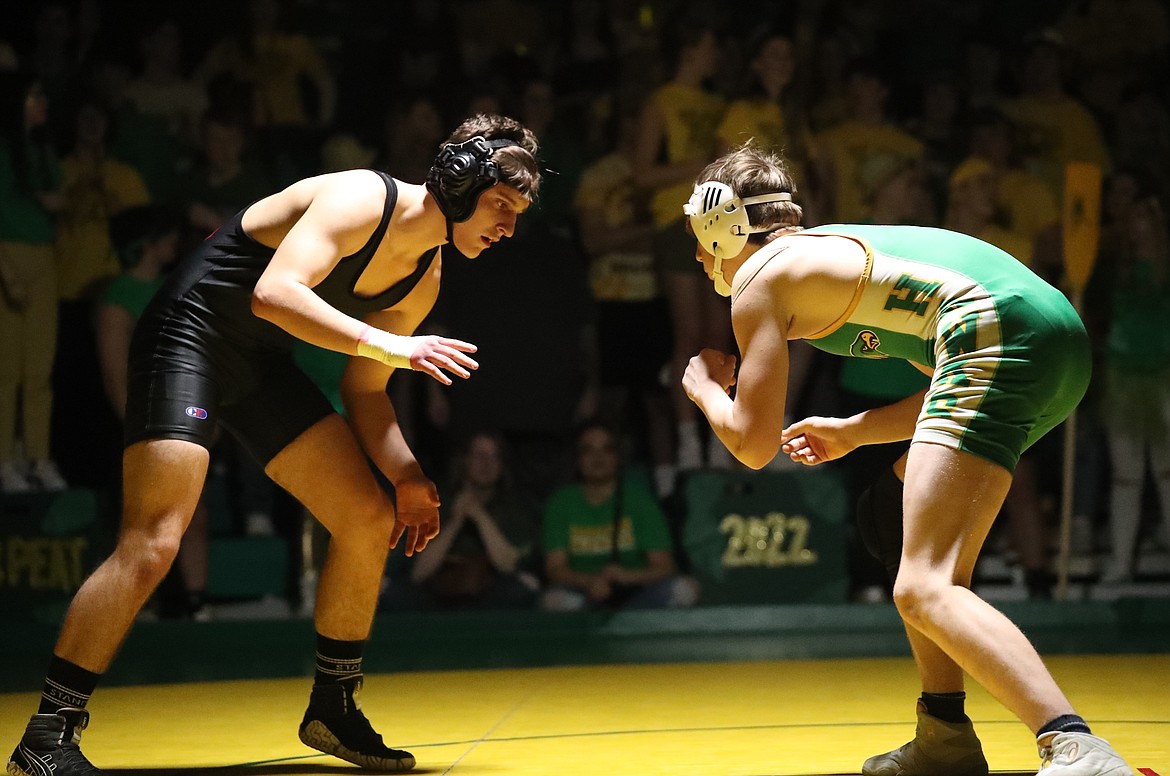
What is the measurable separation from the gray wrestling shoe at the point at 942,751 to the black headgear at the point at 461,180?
147 cm

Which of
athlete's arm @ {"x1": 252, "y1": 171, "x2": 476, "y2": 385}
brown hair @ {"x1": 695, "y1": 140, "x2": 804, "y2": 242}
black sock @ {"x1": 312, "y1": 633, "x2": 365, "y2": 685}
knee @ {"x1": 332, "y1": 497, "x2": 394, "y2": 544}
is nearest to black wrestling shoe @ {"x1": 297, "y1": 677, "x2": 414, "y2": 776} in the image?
black sock @ {"x1": 312, "y1": 633, "x2": 365, "y2": 685}

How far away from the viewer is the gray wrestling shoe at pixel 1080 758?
2568 millimetres

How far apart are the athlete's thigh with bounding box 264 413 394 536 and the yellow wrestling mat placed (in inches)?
23.3

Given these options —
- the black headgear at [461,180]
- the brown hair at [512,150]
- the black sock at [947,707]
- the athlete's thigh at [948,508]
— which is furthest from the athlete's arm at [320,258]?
the black sock at [947,707]

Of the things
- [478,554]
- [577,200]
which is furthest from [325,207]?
[577,200]

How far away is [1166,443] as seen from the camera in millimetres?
6699

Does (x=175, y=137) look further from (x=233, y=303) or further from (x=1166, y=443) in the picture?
(x=1166, y=443)

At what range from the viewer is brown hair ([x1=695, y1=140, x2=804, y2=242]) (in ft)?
10.5

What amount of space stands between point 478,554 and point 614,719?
2102 mm

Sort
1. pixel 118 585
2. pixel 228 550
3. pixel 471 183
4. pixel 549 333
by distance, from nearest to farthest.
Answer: pixel 118 585 < pixel 471 183 < pixel 228 550 < pixel 549 333

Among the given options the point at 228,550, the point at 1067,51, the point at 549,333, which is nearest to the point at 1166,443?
the point at 1067,51

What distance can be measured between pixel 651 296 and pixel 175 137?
2221 mm

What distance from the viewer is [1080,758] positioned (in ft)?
8.48

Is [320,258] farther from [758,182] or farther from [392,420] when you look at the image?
[758,182]
